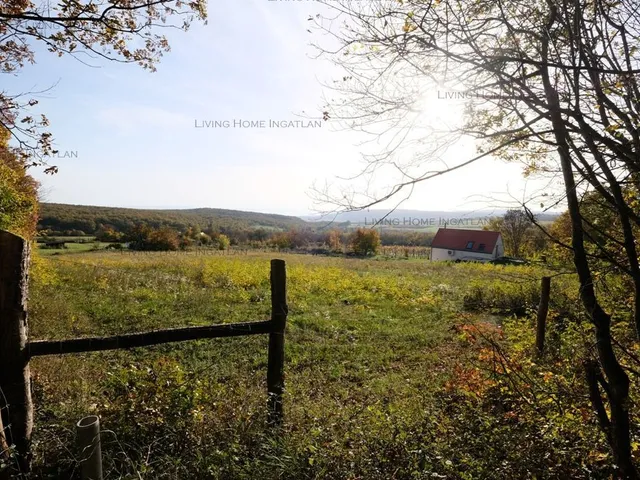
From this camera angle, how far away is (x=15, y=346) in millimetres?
2600

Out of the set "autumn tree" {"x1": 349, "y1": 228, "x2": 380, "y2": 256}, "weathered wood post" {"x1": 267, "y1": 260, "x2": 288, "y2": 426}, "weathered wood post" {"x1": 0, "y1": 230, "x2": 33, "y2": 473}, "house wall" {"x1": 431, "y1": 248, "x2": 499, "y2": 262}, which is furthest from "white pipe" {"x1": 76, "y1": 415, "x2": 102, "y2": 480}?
"autumn tree" {"x1": 349, "y1": 228, "x2": 380, "y2": 256}

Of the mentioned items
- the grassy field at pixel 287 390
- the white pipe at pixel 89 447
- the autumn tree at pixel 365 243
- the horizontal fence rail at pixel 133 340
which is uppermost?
the autumn tree at pixel 365 243

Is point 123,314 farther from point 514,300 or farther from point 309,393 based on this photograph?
point 514,300

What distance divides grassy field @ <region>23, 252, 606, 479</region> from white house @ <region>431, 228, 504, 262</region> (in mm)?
35447

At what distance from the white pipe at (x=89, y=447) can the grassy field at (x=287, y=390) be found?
228 mm

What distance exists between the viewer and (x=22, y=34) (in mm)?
4051

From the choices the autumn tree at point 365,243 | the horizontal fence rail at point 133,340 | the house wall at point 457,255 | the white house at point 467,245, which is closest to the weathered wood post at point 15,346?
the horizontal fence rail at point 133,340

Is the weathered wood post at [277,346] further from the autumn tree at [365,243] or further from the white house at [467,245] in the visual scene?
the autumn tree at [365,243]

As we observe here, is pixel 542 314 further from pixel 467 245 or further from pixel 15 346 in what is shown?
pixel 467 245

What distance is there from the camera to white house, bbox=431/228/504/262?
4685cm

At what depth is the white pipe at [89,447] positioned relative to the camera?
2.38 m

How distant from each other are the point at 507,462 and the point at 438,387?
3.55 meters

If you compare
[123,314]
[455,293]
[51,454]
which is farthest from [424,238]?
[51,454]

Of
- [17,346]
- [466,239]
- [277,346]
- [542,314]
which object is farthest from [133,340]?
[466,239]
